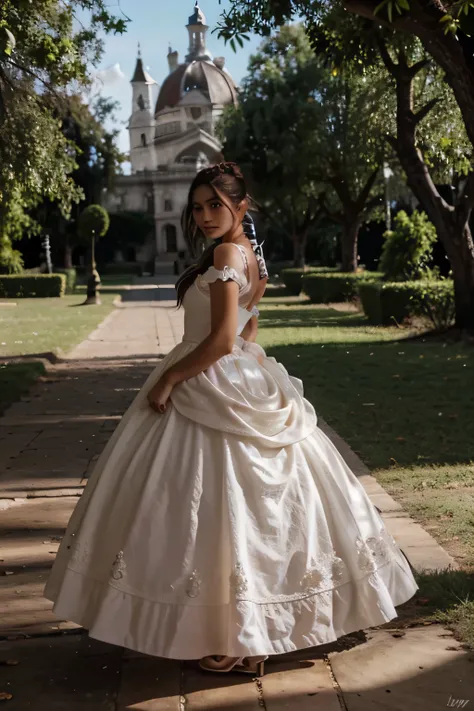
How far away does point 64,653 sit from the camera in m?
3.42

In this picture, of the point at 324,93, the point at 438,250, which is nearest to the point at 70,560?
the point at 438,250

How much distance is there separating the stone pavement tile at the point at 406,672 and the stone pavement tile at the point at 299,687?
0.14 feet

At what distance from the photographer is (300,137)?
32.7 meters

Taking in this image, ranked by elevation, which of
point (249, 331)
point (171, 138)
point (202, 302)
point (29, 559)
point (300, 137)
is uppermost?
point (171, 138)

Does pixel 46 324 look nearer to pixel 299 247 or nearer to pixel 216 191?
pixel 216 191

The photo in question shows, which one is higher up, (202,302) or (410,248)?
(202,302)

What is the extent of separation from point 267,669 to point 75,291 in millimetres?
36936

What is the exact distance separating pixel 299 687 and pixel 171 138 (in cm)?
10172

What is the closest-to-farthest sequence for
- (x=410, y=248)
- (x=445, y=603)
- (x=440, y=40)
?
(x=445, y=603) → (x=440, y=40) → (x=410, y=248)

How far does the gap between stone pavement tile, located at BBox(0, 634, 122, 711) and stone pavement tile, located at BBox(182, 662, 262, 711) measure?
235 mm

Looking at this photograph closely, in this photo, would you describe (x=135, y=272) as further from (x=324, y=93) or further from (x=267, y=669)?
(x=267, y=669)

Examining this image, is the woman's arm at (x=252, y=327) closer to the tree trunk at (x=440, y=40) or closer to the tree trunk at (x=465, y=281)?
the tree trunk at (x=440, y=40)

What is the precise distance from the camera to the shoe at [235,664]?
10.3ft

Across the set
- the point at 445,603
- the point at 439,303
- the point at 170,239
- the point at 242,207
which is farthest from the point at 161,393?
the point at 170,239
